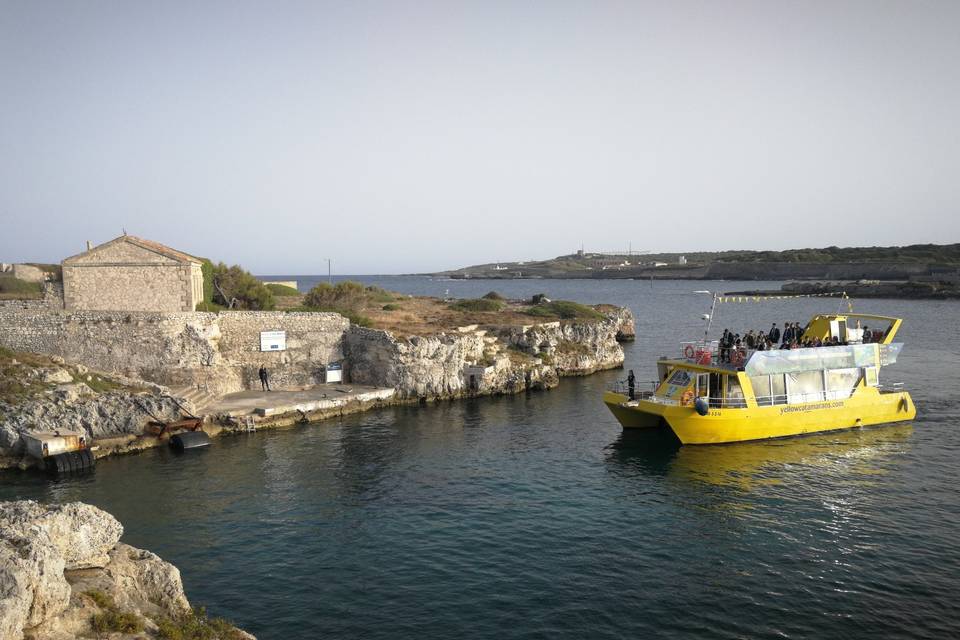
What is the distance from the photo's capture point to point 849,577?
16891 millimetres

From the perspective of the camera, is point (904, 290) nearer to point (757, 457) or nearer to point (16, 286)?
point (757, 457)

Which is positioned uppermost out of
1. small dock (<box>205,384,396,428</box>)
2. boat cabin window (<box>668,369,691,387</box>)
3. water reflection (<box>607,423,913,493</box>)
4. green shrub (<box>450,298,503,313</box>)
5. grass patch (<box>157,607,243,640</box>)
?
green shrub (<box>450,298,503,313</box>)

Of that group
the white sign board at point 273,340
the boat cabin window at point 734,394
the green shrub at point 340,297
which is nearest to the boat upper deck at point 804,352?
the boat cabin window at point 734,394

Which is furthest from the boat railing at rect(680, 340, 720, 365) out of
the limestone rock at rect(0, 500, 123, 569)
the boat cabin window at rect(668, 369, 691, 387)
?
the limestone rock at rect(0, 500, 123, 569)

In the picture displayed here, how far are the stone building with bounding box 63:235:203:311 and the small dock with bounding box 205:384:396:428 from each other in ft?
22.7

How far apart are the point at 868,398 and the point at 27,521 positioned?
34.2 metres

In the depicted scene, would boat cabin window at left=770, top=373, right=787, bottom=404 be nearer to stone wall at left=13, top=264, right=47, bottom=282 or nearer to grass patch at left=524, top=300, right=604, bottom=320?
grass patch at left=524, top=300, right=604, bottom=320

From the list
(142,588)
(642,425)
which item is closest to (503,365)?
(642,425)

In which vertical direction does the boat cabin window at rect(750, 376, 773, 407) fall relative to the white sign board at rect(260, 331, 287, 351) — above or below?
below

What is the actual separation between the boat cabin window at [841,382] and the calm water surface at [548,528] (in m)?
2.11

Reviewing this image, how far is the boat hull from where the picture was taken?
28.5m

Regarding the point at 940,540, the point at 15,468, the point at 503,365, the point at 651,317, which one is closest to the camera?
the point at 940,540

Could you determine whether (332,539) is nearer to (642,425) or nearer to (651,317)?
(642,425)

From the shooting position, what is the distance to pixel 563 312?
62.0 m
